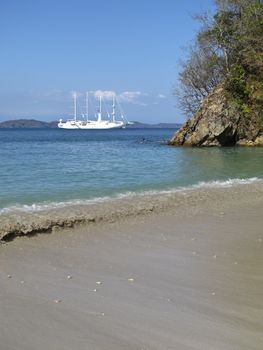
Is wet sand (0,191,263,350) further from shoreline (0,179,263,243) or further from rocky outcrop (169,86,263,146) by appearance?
rocky outcrop (169,86,263,146)

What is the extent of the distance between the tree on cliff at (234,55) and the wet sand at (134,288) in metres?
33.7

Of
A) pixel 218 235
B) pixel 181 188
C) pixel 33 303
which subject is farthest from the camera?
pixel 181 188

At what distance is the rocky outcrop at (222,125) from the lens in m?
41.8

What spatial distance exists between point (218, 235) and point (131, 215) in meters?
2.31

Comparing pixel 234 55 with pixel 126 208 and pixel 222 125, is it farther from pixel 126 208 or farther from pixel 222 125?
pixel 126 208

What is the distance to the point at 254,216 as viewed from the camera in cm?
1115

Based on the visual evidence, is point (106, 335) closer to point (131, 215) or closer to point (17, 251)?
point (17, 251)

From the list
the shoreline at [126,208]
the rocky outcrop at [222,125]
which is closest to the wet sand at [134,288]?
the shoreline at [126,208]

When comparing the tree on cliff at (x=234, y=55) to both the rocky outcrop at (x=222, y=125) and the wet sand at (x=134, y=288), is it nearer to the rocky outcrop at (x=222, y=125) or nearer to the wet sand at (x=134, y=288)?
the rocky outcrop at (x=222, y=125)

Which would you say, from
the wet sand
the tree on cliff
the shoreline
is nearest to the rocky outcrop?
the tree on cliff

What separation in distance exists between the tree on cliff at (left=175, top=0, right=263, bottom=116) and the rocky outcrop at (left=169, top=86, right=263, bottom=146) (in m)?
0.78

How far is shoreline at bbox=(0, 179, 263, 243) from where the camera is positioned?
9415 mm

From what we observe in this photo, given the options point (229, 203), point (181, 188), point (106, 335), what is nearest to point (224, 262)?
point (106, 335)

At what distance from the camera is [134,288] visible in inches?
241
